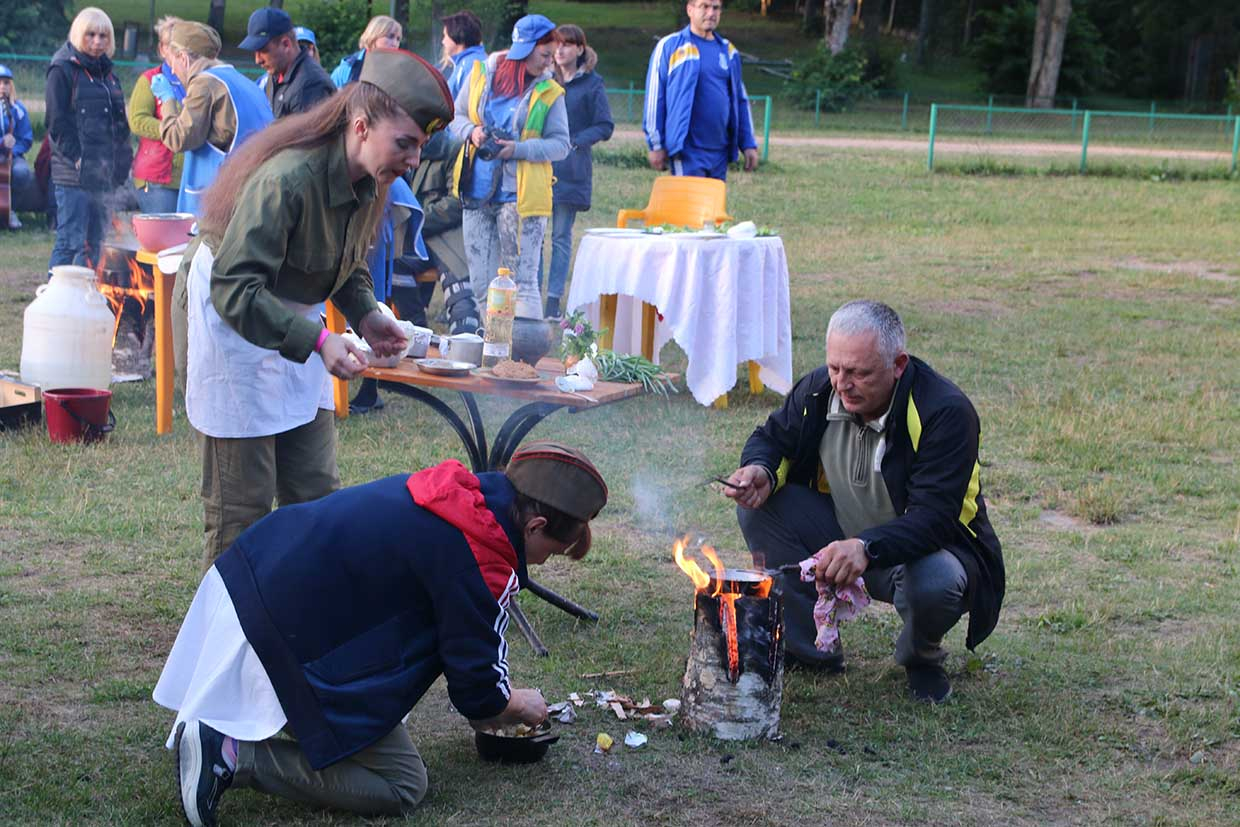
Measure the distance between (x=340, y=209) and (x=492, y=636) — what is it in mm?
1301

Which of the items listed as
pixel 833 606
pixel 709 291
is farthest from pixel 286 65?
pixel 833 606

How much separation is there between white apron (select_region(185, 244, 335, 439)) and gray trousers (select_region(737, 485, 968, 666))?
1662 millimetres

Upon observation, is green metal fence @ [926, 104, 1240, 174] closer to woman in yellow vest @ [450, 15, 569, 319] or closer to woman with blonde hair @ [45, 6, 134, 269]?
woman in yellow vest @ [450, 15, 569, 319]

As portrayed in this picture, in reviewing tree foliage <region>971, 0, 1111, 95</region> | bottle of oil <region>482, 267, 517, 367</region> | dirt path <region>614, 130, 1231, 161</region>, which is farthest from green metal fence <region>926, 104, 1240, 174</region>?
bottle of oil <region>482, 267, 517, 367</region>

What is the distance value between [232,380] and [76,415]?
12.0 feet

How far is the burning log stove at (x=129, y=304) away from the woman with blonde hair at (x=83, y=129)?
1.48 m

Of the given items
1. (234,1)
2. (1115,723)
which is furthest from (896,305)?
(234,1)

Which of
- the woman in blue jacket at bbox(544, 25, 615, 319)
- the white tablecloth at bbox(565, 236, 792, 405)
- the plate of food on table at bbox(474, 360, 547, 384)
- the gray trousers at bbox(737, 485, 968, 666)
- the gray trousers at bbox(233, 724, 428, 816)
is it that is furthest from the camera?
the woman in blue jacket at bbox(544, 25, 615, 319)

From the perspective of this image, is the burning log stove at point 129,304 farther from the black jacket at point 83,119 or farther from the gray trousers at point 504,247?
the gray trousers at point 504,247

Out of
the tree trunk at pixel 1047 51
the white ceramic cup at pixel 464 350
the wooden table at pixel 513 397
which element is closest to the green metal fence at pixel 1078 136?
the tree trunk at pixel 1047 51

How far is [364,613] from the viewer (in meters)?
3.34

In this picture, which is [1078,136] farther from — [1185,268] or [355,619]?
[355,619]

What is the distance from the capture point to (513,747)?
389cm

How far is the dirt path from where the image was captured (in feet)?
85.6
